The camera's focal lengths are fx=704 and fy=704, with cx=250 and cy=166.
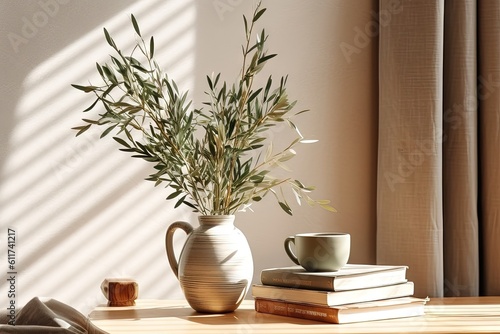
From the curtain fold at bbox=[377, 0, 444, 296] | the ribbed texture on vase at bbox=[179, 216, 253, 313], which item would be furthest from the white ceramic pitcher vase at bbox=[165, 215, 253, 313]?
the curtain fold at bbox=[377, 0, 444, 296]

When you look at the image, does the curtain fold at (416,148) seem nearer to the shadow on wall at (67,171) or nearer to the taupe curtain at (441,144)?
the taupe curtain at (441,144)

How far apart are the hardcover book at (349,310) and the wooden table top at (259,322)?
1 centimetres

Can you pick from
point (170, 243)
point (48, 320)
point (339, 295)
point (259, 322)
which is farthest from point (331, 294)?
point (48, 320)

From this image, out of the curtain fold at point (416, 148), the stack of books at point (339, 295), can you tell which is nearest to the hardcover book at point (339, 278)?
the stack of books at point (339, 295)

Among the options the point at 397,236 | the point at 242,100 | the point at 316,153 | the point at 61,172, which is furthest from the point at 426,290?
the point at 61,172

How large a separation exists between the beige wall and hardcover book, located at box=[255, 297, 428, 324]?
1.38 feet

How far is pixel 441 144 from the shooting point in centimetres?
180

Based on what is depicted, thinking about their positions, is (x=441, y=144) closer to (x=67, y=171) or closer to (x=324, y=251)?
(x=324, y=251)

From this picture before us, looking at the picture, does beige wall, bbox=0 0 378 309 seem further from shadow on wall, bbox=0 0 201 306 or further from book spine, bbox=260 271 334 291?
book spine, bbox=260 271 334 291

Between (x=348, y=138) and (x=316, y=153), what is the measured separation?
0.34 feet

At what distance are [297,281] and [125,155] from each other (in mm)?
617

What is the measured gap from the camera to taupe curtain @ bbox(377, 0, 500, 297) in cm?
179

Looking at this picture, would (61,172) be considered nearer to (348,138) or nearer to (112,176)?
(112,176)

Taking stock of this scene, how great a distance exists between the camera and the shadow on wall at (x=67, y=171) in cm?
172
